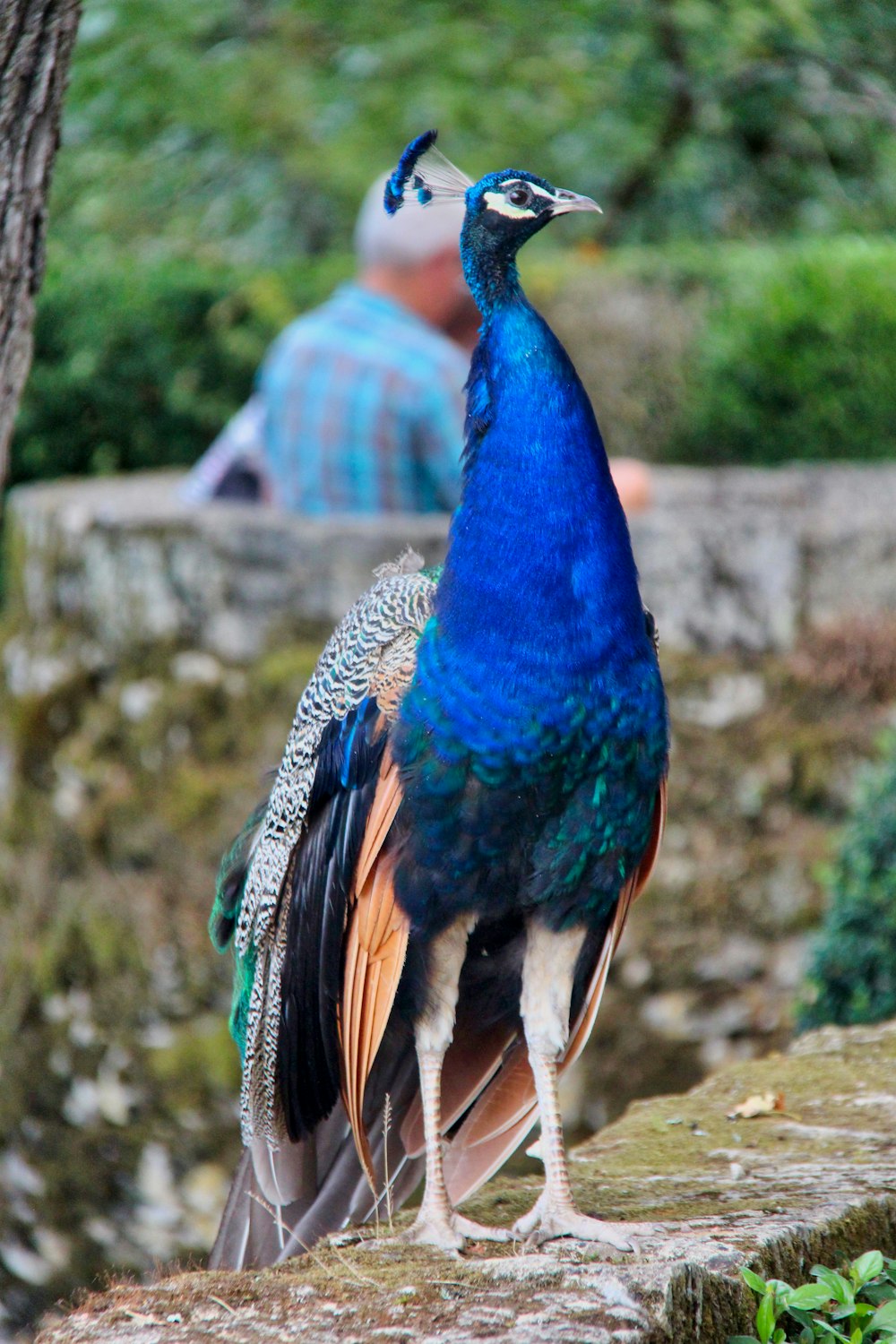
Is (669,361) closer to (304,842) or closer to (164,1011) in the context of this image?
(164,1011)

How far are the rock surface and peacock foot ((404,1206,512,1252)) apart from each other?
3cm

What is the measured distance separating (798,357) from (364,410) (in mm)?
2880

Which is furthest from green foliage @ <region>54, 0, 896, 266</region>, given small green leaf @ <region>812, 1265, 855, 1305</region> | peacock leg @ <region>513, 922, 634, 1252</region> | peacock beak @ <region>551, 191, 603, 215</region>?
small green leaf @ <region>812, 1265, 855, 1305</region>

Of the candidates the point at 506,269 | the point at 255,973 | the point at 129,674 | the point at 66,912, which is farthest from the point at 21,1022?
the point at 506,269

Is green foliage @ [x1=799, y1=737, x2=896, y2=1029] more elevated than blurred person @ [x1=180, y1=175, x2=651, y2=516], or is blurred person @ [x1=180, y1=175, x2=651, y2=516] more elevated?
blurred person @ [x1=180, y1=175, x2=651, y2=516]

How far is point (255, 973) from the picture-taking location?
2.52 meters

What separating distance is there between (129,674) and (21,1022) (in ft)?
3.74

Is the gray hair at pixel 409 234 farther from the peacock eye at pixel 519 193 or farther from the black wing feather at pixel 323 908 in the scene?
the black wing feather at pixel 323 908

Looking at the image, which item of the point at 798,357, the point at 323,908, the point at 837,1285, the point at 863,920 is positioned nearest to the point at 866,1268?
the point at 837,1285

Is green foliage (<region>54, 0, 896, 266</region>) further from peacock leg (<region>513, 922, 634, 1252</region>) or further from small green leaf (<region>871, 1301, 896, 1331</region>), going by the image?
small green leaf (<region>871, 1301, 896, 1331</region>)

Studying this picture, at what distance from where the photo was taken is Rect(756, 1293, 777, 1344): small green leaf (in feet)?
6.64

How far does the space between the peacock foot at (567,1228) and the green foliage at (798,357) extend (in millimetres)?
4977

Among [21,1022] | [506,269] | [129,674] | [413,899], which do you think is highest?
[506,269]

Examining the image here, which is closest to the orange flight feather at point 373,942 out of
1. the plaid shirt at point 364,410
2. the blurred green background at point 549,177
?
the plaid shirt at point 364,410
